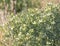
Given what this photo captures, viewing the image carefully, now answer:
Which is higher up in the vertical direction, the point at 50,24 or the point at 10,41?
the point at 50,24

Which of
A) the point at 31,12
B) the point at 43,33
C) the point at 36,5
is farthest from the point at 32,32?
the point at 36,5

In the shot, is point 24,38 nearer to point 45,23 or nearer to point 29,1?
point 45,23

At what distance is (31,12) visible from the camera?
4449mm

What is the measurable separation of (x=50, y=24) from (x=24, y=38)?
1.55ft

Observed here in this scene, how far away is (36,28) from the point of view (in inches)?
166

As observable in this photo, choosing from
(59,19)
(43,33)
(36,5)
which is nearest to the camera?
(43,33)

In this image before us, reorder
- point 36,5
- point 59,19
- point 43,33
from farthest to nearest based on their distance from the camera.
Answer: point 36,5 → point 59,19 → point 43,33

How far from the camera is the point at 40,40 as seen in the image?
13.6ft

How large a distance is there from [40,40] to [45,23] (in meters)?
0.29

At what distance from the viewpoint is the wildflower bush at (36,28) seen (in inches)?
164

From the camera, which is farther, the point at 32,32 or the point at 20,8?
the point at 20,8

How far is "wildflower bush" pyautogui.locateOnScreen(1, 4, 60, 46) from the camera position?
4.17 m

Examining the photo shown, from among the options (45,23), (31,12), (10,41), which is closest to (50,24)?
(45,23)

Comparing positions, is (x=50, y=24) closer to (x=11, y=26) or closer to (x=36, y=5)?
(x=11, y=26)
